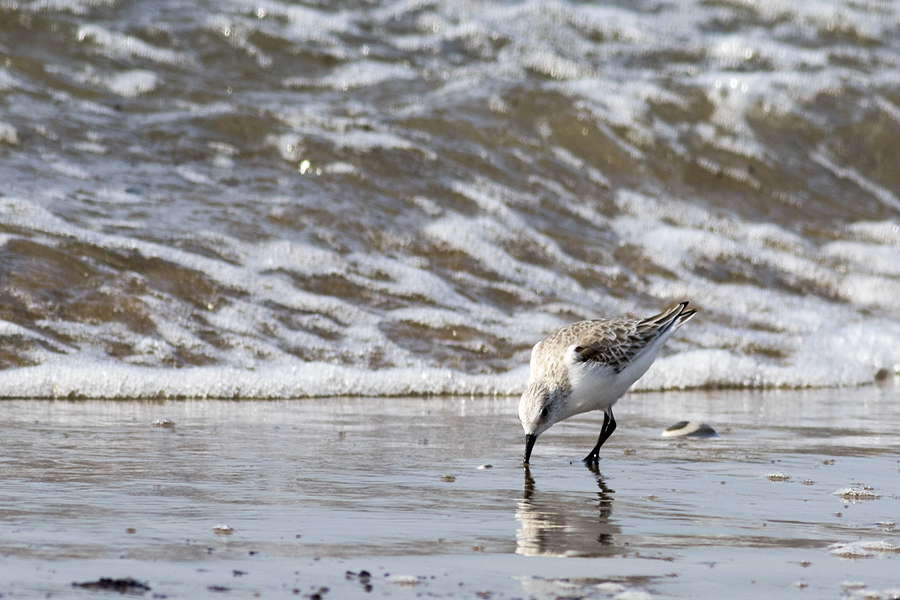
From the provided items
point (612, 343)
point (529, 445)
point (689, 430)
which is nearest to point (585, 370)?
point (612, 343)

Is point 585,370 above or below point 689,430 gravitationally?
above

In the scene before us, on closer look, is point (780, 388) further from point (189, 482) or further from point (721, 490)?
point (189, 482)

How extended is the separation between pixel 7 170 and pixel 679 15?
36.5 feet

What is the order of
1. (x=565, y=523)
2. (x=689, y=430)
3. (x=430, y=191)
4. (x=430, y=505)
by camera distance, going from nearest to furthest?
(x=565, y=523), (x=430, y=505), (x=689, y=430), (x=430, y=191)

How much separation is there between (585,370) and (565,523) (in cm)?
158

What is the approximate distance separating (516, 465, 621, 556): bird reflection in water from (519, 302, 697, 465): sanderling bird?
52cm

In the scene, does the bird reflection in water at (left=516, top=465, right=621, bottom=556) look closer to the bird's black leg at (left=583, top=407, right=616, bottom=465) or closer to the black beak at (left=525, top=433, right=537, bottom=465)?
the black beak at (left=525, top=433, right=537, bottom=465)

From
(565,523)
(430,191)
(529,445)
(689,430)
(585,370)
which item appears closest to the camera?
(565,523)

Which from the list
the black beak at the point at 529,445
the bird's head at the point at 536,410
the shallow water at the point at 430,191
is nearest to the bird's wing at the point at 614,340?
the bird's head at the point at 536,410

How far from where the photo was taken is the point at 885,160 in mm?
15633

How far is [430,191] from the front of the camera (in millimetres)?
11570

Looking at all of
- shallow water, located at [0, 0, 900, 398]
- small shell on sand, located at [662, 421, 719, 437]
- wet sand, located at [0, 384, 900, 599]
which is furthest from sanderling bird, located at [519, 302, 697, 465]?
shallow water, located at [0, 0, 900, 398]

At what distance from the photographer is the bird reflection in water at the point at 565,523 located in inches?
137

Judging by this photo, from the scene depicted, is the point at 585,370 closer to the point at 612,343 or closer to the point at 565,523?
the point at 612,343
